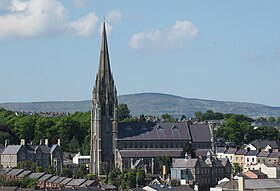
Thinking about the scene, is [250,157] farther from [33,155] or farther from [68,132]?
[68,132]

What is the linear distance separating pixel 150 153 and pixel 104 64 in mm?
12477

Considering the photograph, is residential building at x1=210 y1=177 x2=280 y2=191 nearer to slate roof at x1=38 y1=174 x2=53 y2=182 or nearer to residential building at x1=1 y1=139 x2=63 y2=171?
slate roof at x1=38 y1=174 x2=53 y2=182

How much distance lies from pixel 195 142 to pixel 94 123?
43.0ft

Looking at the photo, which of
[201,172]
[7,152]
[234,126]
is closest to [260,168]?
[201,172]

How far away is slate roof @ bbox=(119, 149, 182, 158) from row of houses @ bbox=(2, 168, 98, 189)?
48.1 feet

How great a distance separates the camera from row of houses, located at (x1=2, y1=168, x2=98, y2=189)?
79719mm

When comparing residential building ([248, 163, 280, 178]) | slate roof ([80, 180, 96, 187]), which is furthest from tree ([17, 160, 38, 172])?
residential building ([248, 163, 280, 178])

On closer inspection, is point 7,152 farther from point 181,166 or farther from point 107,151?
point 181,166

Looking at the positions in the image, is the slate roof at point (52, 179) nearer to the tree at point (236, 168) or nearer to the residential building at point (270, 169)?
the residential building at point (270, 169)

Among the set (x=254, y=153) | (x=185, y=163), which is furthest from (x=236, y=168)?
(x=185, y=163)

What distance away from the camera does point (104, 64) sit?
102375mm

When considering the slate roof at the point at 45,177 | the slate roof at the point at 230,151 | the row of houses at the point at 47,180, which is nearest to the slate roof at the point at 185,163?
the row of houses at the point at 47,180

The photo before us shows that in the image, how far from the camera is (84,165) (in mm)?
99375

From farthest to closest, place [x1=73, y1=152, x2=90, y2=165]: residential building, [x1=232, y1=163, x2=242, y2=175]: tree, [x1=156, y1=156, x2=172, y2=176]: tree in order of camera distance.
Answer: [x1=73, y1=152, x2=90, y2=165]: residential building < [x1=232, y1=163, x2=242, y2=175]: tree < [x1=156, y1=156, x2=172, y2=176]: tree
